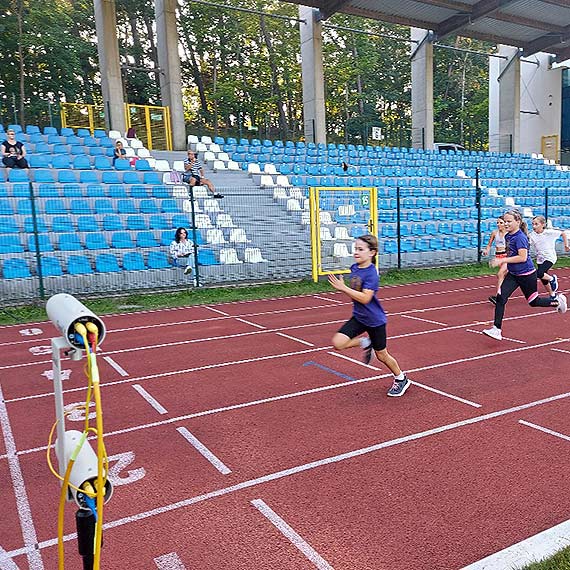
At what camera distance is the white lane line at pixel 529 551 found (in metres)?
2.92

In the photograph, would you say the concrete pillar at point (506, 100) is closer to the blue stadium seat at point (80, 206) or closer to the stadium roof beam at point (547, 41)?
the stadium roof beam at point (547, 41)

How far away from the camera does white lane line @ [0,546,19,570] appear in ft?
9.98

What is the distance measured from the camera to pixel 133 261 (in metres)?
13.3

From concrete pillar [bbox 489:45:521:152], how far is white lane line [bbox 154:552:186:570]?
3362 centimetres

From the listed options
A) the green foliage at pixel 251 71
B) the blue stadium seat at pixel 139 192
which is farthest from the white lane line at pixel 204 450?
the green foliage at pixel 251 71

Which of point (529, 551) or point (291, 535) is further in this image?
point (291, 535)

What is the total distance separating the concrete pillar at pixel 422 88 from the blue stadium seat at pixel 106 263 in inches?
799

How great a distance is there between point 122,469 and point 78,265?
30.9 ft

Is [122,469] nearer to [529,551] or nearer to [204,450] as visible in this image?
[204,450]

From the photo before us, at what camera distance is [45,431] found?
5082 mm

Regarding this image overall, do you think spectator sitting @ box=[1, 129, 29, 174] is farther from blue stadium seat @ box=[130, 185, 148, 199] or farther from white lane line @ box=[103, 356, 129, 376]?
white lane line @ box=[103, 356, 129, 376]

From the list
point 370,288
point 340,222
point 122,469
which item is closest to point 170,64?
point 340,222

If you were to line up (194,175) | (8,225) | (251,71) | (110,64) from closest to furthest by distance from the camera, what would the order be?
1. (8,225)
2. (194,175)
3. (110,64)
4. (251,71)

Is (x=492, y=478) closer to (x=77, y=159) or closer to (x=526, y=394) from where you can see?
(x=526, y=394)
